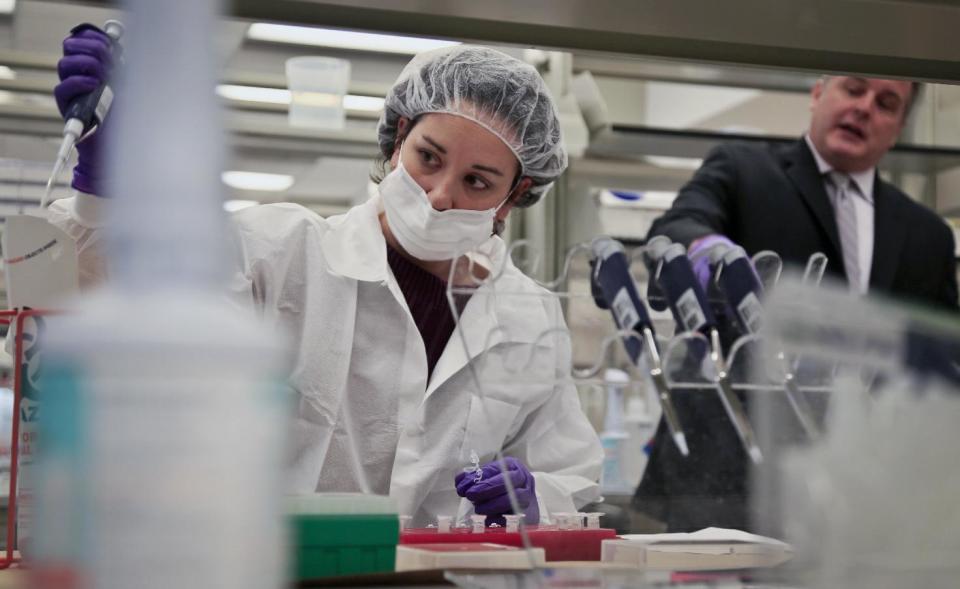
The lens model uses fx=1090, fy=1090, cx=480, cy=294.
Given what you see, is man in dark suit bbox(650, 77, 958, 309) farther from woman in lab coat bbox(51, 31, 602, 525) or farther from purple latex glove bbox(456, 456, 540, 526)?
purple latex glove bbox(456, 456, 540, 526)

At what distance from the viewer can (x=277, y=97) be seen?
10.2 feet

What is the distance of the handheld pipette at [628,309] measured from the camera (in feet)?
4.02

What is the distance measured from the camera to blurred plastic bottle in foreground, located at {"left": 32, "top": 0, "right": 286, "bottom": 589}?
398 millimetres

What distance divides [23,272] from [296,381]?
669 millimetres

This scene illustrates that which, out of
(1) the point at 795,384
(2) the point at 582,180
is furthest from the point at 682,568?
(2) the point at 582,180

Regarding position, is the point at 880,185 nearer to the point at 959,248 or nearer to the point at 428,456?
the point at 959,248

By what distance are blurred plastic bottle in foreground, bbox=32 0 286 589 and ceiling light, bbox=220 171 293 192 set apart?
2.95 meters

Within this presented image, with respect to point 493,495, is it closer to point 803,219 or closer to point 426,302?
point 426,302

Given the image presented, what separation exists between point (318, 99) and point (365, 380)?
1.41 metres

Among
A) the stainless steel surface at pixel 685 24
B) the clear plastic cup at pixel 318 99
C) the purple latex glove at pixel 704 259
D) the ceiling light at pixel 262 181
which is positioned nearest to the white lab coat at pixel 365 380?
the purple latex glove at pixel 704 259

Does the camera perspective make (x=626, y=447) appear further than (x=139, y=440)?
Yes

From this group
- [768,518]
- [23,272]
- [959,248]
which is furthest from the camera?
[959,248]

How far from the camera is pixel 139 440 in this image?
398 millimetres

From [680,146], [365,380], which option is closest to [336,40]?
[680,146]
